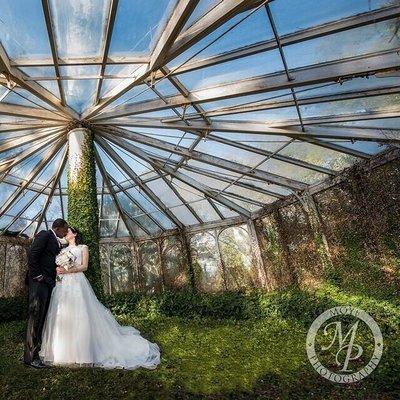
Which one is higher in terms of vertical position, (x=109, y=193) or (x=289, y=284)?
(x=109, y=193)

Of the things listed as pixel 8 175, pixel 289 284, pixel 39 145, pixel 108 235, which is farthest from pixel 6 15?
pixel 108 235

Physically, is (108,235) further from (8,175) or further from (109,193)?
(8,175)

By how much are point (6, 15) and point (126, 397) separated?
5294 mm

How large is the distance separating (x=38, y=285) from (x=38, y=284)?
0.05ft

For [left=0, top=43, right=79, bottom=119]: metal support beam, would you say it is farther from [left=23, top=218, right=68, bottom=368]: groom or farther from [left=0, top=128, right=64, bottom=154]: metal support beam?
[left=23, top=218, right=68, bottom=368]: groom

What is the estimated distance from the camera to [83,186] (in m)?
7.38

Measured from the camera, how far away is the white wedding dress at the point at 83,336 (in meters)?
4.23

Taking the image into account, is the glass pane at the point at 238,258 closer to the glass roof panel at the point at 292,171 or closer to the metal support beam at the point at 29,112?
the glass roof panel at the point at 292,171

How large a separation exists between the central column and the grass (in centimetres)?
267

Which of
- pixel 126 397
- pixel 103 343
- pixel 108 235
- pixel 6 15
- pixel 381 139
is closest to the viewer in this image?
pixel 126 397

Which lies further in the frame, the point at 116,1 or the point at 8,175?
the point at 8,175

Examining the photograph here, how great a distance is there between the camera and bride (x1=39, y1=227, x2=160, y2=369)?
423 cm

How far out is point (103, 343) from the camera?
4.53 meters

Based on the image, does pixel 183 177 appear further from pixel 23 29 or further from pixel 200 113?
pixel 23 29
